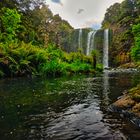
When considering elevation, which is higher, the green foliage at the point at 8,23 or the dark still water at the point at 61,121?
the green foliage at the point at 8,23

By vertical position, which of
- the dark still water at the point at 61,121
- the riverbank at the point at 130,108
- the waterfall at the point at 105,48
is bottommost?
the dark still water at the point at 61,121

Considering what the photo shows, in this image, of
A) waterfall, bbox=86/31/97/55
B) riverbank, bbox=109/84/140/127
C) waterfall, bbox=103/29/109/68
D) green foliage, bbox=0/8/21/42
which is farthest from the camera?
waterfall, bbox=86/31/97/55

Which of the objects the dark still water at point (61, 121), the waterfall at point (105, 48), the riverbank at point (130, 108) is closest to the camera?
Result: the dark still water at point (61, 121)

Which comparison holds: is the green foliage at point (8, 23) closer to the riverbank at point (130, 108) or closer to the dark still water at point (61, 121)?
the dark still water at point (61, 121)

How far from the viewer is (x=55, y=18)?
131250mm

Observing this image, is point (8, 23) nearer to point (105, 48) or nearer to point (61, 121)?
point (105, 48)

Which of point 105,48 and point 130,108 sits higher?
point 105,48

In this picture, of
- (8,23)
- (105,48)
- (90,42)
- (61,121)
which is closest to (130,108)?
(61,121)

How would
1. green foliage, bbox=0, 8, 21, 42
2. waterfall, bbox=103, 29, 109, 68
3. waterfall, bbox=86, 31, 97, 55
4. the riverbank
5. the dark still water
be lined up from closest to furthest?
1. the dark still water
2. the riverbank
3. green foliage, bbox=0, 8, 21, 42
4. waterfall, bbox=103, 29, 109, 68
5. waterfall, bbox=86, 31, 97, 55

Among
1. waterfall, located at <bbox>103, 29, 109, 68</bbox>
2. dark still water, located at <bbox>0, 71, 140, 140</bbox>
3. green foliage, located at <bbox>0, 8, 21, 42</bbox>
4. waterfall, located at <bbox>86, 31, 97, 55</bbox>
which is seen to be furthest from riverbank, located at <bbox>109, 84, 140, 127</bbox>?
waterfall, located at <bbox>86, 31, 97, 55</bbox>

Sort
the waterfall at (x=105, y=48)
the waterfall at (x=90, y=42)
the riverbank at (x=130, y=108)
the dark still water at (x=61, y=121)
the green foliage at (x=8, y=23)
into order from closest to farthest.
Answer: the dark still water at (x=61, y=121) < the riverbank at (x=130, y=108) < the green foliage at (x=8, y=23) < the waterfall at (x=105, y=48) < the waterfall at (x=90, y=42)

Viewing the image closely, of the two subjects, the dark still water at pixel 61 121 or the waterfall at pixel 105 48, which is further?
the waterfall at pixel 105 48

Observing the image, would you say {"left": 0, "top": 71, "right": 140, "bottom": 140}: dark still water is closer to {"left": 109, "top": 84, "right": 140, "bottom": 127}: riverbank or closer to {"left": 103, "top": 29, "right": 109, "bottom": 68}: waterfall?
{"left": 109, "top": 84, "right": 140, "bottom": 127}: riverbank

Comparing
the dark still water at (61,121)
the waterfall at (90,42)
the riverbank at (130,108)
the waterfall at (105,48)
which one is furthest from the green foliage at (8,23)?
the riverbank at (130,108)
